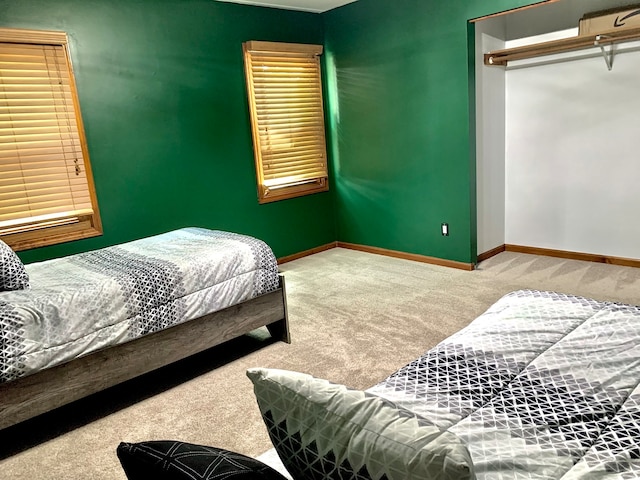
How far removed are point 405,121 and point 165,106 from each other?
2.18m

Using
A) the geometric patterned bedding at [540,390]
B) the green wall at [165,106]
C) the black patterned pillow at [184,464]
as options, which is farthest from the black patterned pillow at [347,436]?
the green wall at [165,106]

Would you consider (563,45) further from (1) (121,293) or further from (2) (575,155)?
(1) (121,293)

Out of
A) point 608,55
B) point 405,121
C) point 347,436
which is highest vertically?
point 608,55

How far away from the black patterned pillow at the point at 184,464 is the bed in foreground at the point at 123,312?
5.00 feet

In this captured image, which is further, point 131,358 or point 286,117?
point 286,117

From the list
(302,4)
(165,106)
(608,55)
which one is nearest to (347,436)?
(165,106)

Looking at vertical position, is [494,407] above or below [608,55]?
below

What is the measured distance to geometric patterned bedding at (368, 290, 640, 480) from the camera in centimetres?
116

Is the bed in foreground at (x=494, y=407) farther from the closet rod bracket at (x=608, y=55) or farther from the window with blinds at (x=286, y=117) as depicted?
the window with blinds at (x=286, y=117)

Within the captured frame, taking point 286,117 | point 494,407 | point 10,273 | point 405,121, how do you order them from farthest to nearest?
point 286,117
point 405,121
point 10,273
point 494,407

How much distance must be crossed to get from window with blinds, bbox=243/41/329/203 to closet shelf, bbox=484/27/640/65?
1757mm

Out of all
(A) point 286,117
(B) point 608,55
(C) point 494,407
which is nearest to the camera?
(C) point 494,407

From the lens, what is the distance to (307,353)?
303 centimetres

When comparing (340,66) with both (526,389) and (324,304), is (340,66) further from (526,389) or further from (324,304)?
(526,389)
